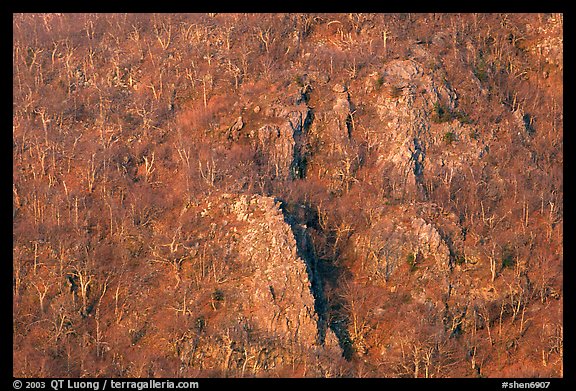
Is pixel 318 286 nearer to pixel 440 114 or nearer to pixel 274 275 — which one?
pixel 274 275

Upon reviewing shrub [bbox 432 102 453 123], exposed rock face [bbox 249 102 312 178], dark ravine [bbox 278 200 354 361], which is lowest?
dark ravine [bbox 278 200 354 361]

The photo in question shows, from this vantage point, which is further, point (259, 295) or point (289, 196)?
point (289, 196)

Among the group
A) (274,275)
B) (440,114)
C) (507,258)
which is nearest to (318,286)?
(274,275)

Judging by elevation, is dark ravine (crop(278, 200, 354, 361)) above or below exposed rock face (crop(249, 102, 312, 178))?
below

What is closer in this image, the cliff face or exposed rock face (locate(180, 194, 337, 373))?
exposed rock face (locate(180, 194, 337, 373))

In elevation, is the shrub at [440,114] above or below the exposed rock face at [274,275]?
above

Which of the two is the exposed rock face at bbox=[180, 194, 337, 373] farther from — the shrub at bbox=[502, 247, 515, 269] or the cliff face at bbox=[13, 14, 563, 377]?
the shrub at bbox=[502, 247, 515, 269]

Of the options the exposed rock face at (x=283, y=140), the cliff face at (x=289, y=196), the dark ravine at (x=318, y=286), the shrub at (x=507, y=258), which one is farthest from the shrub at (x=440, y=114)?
the dark ravine at (x=318, y=286)

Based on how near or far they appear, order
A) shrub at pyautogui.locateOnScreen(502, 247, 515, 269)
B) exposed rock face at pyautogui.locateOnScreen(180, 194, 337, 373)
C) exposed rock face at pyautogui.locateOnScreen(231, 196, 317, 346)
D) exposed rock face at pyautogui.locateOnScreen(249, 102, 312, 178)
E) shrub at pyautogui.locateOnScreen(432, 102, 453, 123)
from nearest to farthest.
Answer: exposed rock face at pyautogui.locateOnScreen(180, 194, 337, 373), exposed rock face at pyautogui.locateOnScreen(231, 196, 317, 346), shrub at pyautogui.locateOnScreen(502, 247, 515, 269), exposed rock face at pyautogui.locateOnScreen(249, 102, 312, 178), shrub at pyautogui.locateOnScreen(432, 102, 453, 123)

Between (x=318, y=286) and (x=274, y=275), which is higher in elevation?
(x=274, y=275)

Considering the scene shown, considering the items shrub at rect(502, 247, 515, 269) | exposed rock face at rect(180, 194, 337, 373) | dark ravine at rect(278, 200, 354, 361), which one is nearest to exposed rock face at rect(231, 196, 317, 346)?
exposed rock face at rect(180, 194, 337, 373)

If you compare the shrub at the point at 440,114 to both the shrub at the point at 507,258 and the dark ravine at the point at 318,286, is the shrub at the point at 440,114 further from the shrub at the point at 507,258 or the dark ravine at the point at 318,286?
the dark ravine at the point at 318,286
